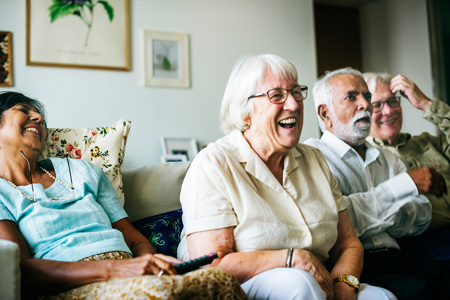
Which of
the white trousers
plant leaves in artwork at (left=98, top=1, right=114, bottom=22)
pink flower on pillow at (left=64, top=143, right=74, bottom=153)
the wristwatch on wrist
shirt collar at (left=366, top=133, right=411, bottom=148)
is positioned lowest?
the wristwatch on wrist

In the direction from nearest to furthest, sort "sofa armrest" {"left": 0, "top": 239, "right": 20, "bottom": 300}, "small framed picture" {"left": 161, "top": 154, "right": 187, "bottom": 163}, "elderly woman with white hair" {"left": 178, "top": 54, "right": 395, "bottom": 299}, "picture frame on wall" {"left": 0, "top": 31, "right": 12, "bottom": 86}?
"sofa armrest" {"left": 0, "top": 239, "right": 20, "bottom": 300} → "elderly woman with white hair" {"left": 178, "top": 54, "right": 395, "bottom": 299} → "picture frame on wall" {"left": 0, "top": 31, "right": 12, "bottom": 86} → "small framed picture" {"left": 161, "top": 154, "right": 187, "bottom": 163}

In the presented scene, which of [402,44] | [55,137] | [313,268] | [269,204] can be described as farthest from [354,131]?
[402,44]

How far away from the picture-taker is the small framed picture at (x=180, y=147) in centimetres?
352

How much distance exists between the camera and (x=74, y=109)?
3.33 meters

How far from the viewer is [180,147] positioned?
3.57 metres

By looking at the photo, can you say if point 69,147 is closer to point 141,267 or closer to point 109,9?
point 141,267

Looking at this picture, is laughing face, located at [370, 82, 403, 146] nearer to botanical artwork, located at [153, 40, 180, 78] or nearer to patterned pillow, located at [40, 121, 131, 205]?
patterned pillow, located at [40, 121, 131, 205]

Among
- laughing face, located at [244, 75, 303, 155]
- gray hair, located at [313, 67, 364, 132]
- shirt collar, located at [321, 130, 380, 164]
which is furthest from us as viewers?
gray hair, located at [313, 67, 364, 132]

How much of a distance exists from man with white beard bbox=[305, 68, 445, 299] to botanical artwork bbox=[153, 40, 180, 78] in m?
1.86

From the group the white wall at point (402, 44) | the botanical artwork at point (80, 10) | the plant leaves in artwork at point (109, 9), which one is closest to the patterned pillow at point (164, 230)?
the botanical artwork at point (80, 10)

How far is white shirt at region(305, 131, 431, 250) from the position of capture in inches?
65.6

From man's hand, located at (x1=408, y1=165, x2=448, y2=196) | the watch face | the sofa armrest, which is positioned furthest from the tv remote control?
man's hand, located at (x1=408, y1=165, x2=448, y2=196)

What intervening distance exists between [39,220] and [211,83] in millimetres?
2672

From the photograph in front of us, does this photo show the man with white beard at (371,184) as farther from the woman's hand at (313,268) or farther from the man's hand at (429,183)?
the woman's hand at (313,268)
